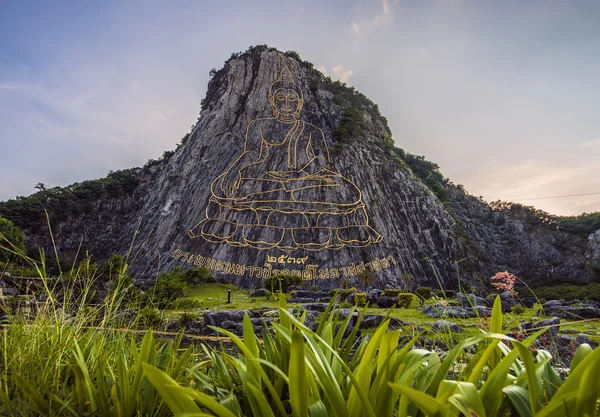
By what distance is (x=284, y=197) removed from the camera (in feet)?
70.4

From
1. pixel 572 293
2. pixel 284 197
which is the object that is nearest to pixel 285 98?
pixel 284 197

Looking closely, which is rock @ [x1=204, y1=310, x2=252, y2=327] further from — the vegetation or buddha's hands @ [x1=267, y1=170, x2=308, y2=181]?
the vegetation

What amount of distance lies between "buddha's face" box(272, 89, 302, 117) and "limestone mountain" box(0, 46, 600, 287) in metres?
0.12

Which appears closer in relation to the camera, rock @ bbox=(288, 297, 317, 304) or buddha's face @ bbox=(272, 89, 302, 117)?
rock @ bbox=(288, 297, 317, 304)

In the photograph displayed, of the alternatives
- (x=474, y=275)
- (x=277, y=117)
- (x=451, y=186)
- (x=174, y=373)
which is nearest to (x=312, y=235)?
(x=277, y=117)

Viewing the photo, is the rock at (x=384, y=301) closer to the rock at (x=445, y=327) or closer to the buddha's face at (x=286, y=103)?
the rock at (x=445, y=327)

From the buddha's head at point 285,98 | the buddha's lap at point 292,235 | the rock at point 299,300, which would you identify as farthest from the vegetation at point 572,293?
the buddha's head at point 285,98

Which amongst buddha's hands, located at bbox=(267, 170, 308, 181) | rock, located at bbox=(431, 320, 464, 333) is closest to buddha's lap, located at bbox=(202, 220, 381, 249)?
buddha's hands, located at bbox=(267, 170, 308, 181)

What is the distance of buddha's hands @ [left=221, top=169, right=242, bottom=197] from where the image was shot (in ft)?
71.0

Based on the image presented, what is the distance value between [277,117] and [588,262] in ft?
76.6

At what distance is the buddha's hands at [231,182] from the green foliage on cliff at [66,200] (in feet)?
39.5

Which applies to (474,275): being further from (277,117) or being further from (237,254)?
(277,117)

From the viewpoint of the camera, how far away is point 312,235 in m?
20.0

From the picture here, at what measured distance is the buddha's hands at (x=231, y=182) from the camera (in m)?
21.7
